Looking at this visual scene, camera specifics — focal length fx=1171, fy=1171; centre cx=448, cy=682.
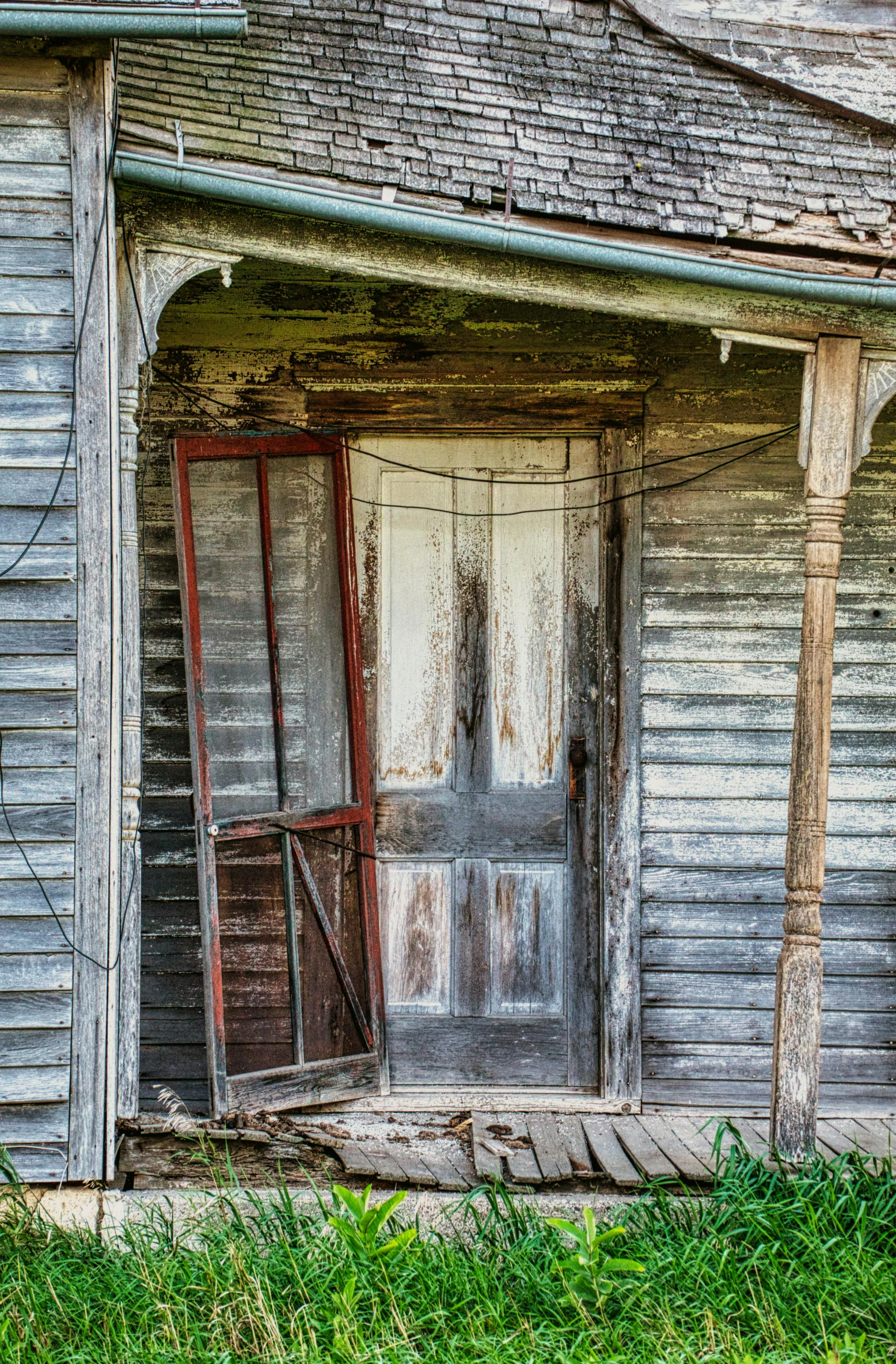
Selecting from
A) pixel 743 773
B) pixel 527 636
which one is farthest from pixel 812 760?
pixel 527 636

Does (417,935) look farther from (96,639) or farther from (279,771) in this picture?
(96,639)

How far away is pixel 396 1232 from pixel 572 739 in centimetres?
210

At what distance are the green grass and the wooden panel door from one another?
1.38 metres

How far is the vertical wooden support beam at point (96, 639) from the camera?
138 inches

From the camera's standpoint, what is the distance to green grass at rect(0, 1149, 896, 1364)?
2.84 m

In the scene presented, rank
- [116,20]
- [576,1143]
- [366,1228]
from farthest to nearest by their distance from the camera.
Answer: [576,1143], [116,20], [366,1228]

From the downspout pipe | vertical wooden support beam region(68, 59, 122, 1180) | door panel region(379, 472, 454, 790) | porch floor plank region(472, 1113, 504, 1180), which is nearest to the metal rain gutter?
vertical wooden support beam region(68, 59, 122, 1180)

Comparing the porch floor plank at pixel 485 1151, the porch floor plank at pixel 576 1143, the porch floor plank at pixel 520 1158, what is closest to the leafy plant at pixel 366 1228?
the porch floor plank at pixel 485 1151

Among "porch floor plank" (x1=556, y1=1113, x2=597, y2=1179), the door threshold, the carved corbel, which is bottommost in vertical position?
the door threshold

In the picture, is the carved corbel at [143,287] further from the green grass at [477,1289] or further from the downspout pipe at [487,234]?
the green grass at [477,1289]

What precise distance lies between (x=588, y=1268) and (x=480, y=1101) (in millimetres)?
1798

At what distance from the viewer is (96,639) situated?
3.58 metres

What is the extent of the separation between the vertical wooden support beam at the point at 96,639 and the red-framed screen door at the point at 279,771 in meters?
0.83

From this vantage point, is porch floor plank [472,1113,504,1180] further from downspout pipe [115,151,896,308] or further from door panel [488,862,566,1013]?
downspout pipe [115,151,896,308]
